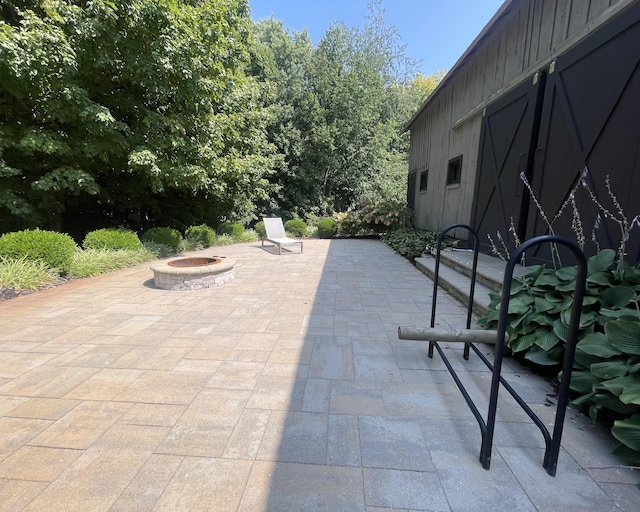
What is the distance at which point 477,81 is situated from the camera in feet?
18.8

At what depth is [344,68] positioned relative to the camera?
1591 cm

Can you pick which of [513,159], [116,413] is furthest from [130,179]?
[513,159]

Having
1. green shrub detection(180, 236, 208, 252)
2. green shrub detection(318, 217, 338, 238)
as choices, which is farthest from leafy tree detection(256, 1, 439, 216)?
green shrub detection(180, 236, 208, 252)

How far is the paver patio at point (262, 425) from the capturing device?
124cm

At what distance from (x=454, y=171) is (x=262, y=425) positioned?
7.04m

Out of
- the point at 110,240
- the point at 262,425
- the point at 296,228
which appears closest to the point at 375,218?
the point at 296,228

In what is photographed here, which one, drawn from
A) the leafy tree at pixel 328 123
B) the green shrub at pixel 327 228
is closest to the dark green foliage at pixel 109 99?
the green shrub at pixel 327 228

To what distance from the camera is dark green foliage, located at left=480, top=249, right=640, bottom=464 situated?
144cm

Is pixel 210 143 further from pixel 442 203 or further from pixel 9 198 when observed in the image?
pixel 442 203

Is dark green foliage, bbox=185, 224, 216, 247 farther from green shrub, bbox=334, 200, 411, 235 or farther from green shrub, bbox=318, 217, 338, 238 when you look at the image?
green shrub, bbox=334, 200, 411, 235

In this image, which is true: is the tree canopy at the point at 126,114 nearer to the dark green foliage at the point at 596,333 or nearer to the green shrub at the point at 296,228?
the green shrub at the point at 296,228

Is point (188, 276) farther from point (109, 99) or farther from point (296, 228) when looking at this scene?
point (296, 228)

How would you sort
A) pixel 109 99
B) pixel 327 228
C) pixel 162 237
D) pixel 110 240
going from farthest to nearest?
pixel 327 228 → pixel 162 237 → pixel 109 99 → pixel 110 240

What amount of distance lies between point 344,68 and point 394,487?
18.2 meters
